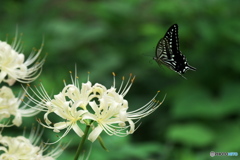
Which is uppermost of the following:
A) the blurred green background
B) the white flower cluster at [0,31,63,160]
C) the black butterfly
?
the blurred green background

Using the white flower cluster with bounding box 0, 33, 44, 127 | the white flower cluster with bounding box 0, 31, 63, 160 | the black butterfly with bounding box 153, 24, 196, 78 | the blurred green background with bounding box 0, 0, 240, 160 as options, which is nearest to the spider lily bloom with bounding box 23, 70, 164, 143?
the white flower cluster with bounding box 0, 31, 63, 160

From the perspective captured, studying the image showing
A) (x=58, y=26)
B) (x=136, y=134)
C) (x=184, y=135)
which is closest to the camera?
(x=184, y=135)

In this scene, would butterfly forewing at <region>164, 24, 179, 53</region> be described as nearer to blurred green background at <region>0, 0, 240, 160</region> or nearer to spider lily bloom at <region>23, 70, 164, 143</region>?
blurred green background at <region>0, 0, 240, 160</region>

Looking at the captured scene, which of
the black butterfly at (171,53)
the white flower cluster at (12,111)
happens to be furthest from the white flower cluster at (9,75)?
the black butterfly at (171,53)

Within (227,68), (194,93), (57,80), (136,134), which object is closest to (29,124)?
(57,80)

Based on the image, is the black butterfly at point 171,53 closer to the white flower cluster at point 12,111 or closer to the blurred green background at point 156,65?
the blurred green background at point 156,65

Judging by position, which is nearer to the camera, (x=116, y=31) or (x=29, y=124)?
(x=29, y=124)

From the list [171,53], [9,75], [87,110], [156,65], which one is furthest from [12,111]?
[156,65]

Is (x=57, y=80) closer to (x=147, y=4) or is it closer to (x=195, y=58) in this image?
(x=195, y=58)
